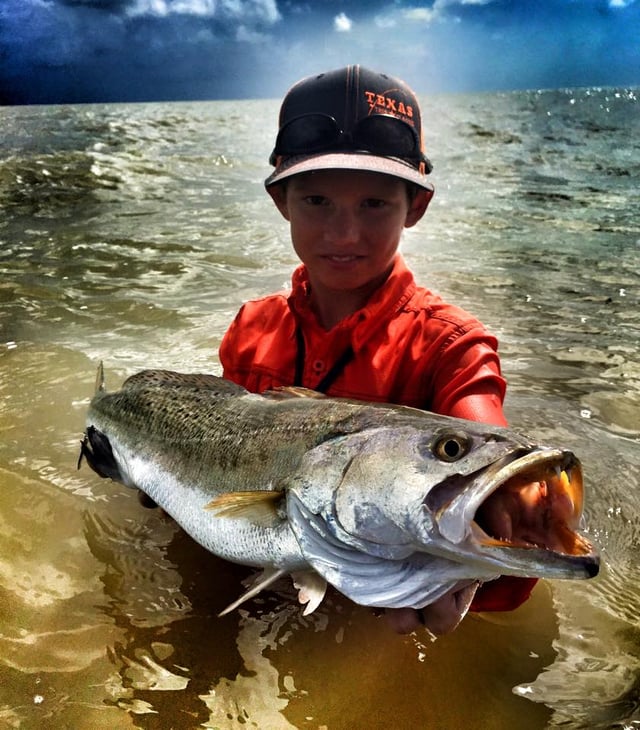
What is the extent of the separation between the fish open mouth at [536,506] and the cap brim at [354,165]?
1.64 metres

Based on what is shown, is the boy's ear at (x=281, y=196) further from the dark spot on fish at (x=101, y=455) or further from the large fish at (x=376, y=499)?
the dark spot on fish at (x=101, y=455)

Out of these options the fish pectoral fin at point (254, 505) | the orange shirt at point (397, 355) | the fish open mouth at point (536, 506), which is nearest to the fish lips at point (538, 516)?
the fish open mouth at point (536, 506)

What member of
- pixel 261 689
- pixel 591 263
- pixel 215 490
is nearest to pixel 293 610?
pixel 261 689

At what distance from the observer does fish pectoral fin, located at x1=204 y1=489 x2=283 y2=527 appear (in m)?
2.12

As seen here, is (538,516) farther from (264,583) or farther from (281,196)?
(281,196)

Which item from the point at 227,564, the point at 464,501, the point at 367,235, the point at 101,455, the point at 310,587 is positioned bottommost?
the point at 227,564

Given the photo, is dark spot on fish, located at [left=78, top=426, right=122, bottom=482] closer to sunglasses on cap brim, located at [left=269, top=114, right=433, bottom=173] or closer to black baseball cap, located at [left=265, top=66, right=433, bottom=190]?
black baseball cap, located at [left=265, top=66, right=433, bottom=190]

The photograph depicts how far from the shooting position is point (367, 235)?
2.98 meters

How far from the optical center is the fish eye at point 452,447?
1.71 m

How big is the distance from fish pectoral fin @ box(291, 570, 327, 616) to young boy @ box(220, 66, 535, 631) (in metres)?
0.94

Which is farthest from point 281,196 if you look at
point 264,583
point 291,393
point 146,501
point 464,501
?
point 464,501

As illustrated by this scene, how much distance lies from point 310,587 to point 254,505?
330 millimetres

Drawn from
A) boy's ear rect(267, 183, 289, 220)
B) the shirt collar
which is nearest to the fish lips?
the shirt collar

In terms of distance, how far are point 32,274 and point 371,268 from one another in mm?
6956
